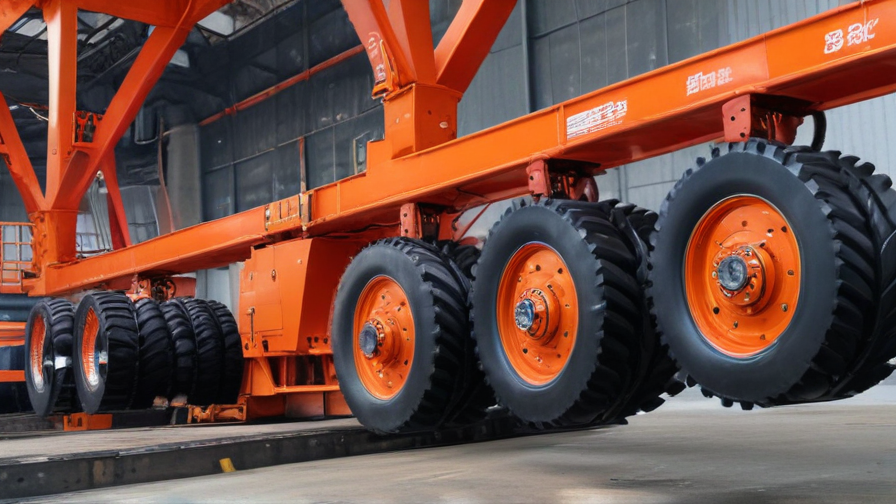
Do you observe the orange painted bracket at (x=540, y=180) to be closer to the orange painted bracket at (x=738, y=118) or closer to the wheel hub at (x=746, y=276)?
the orange painted bracket at (x=738, y=118)

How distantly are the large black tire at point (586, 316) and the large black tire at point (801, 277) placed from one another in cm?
35

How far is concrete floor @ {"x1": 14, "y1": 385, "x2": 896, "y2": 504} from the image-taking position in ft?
12.9

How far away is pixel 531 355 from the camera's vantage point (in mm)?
4820

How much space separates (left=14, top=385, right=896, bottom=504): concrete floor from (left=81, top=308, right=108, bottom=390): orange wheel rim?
3539mm

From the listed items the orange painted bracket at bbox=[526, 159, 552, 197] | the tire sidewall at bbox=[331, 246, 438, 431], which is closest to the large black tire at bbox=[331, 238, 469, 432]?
the tire sidewall at bbox=[331, 246, 438, 431]

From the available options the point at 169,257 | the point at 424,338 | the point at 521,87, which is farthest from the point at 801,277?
the point at 521,87

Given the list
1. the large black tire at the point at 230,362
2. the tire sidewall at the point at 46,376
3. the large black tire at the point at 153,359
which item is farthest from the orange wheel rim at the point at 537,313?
the tire sidewall at the point at 46,376

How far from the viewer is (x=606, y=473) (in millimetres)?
4715

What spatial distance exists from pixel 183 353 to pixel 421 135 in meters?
3.49

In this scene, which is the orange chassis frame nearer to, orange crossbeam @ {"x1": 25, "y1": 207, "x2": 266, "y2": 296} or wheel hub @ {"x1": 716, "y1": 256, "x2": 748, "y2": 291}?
orange crossbeam @ {"x1": 25, "y1": 207, "x2": 266, "y2": 296}

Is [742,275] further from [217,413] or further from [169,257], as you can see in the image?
[169,257]

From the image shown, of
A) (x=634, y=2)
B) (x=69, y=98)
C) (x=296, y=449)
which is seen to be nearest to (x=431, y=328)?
(x=296, y=449)

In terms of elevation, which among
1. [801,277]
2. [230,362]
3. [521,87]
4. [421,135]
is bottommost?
[230,362]

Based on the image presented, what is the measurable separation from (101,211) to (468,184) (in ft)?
57.9
